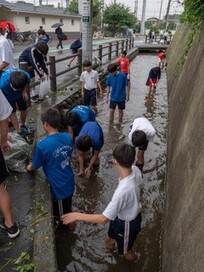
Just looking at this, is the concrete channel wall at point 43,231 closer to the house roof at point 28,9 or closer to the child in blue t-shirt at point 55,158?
the child in blue t-shirt at point 55,158

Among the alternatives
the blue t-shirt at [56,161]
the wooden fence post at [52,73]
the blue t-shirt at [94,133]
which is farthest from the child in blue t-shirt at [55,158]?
the wooden fence post at [52,73]

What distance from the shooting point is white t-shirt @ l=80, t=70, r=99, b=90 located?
7744mm

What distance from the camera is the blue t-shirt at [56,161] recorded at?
3361mm

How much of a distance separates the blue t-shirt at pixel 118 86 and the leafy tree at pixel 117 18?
4532 centimetres

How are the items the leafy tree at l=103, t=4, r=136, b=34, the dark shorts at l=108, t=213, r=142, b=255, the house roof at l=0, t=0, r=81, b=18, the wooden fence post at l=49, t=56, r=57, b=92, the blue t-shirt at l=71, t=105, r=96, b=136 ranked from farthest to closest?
1. the leafy tree at l=103, t=4, r=136, b=34
2. the house roof at l=0, t=0, r=81, b=18
3. the wooden fence post at l=49, t=56, r=57, b=92
4. the blue t-shirt at l=71, t=105, r=96, b=136
5. the dark shorts at l=108, t=213, r=142, b=255

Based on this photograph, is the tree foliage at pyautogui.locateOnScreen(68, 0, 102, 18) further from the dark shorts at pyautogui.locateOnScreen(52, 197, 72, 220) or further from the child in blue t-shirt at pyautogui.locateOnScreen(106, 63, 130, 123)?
the dark shorts at pyautogui.locateOnScreen(52, 197, 72, 220)

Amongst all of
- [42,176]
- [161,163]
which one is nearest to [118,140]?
[161,163]

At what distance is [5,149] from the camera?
4.11m

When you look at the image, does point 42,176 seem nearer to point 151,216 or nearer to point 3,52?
point 151,216

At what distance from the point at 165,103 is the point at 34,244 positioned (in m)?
8.53

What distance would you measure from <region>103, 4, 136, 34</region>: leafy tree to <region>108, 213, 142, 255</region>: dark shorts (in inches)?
1966

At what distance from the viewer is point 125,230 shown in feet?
10.3

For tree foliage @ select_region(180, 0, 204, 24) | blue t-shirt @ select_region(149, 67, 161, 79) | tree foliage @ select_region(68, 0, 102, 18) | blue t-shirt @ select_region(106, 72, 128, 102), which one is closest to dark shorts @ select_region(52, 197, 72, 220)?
tree foliage @ select_region(180, 0, 204, 24)

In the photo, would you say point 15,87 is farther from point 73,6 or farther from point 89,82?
point 73,6
